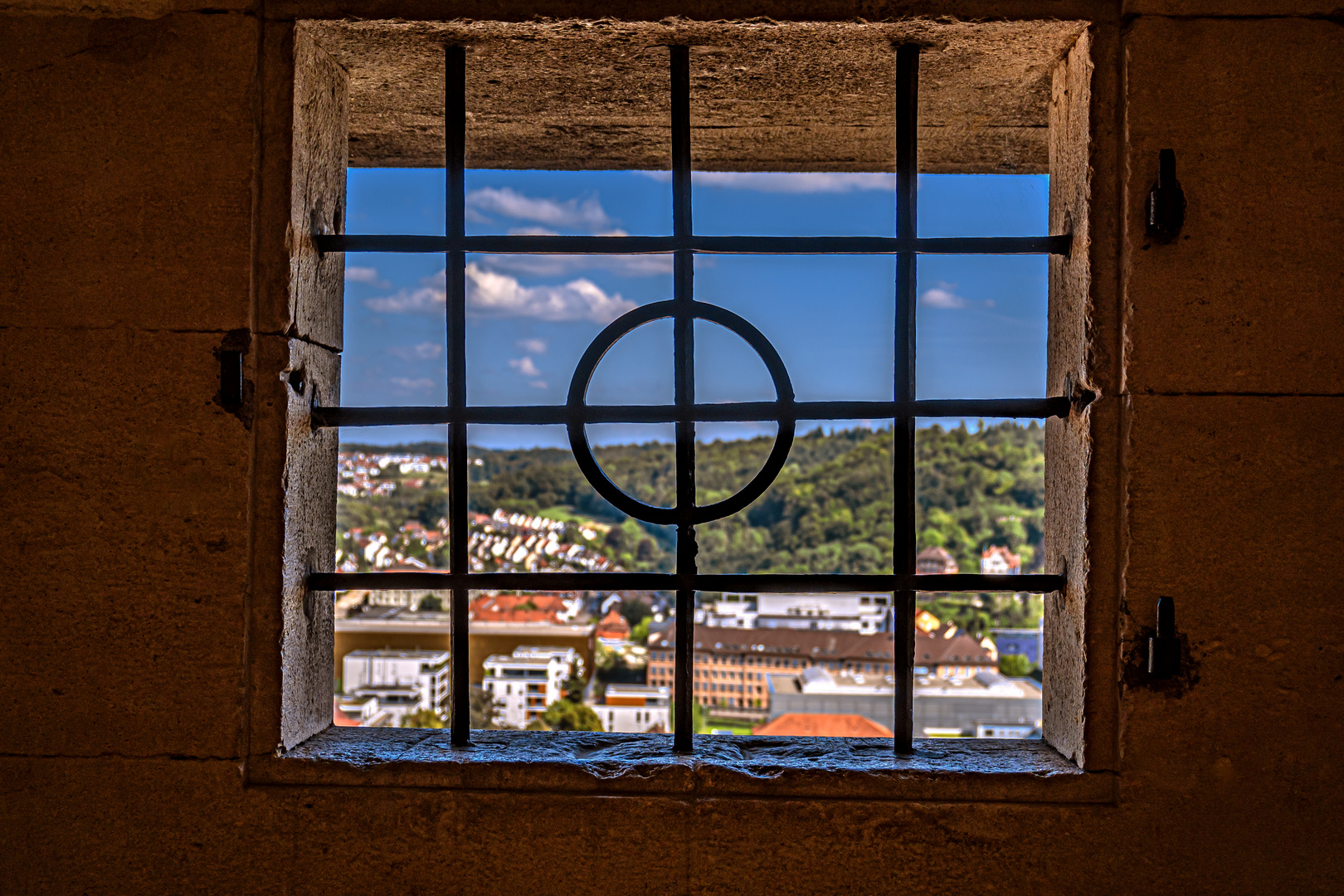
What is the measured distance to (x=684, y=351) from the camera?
146 centimetres

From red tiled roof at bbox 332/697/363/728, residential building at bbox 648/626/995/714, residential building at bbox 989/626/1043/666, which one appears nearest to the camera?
red tiled roof at bbox 332/697/363/728

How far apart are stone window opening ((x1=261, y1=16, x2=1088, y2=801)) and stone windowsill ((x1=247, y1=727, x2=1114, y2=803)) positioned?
5 cm

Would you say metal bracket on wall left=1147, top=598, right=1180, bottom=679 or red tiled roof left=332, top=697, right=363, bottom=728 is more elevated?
metal bracket on wall left=1147, top=598, right=1180, bottom=679

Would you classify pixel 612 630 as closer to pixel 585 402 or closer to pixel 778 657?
pixel 778 657

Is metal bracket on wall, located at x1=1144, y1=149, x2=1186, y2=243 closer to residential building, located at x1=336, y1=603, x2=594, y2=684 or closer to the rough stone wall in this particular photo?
the rough stone wall

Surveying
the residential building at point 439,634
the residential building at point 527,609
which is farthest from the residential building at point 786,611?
the residential building at point 439,634

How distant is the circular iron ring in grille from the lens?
146 cm

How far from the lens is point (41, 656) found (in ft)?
4.44

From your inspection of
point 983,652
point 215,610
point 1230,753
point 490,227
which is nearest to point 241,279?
point 490,227

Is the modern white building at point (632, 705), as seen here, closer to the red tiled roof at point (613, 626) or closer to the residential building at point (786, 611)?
the red tiled roof at point (613, 626)

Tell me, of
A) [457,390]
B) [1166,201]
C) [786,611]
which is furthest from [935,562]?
[457,390]

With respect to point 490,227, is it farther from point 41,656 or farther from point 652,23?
point 41,656

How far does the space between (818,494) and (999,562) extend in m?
1.04

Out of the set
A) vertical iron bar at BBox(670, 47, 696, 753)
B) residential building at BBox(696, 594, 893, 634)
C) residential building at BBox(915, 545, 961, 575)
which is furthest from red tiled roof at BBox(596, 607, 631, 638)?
vertical iron bar at BBox(670, 47, 696, 753)
